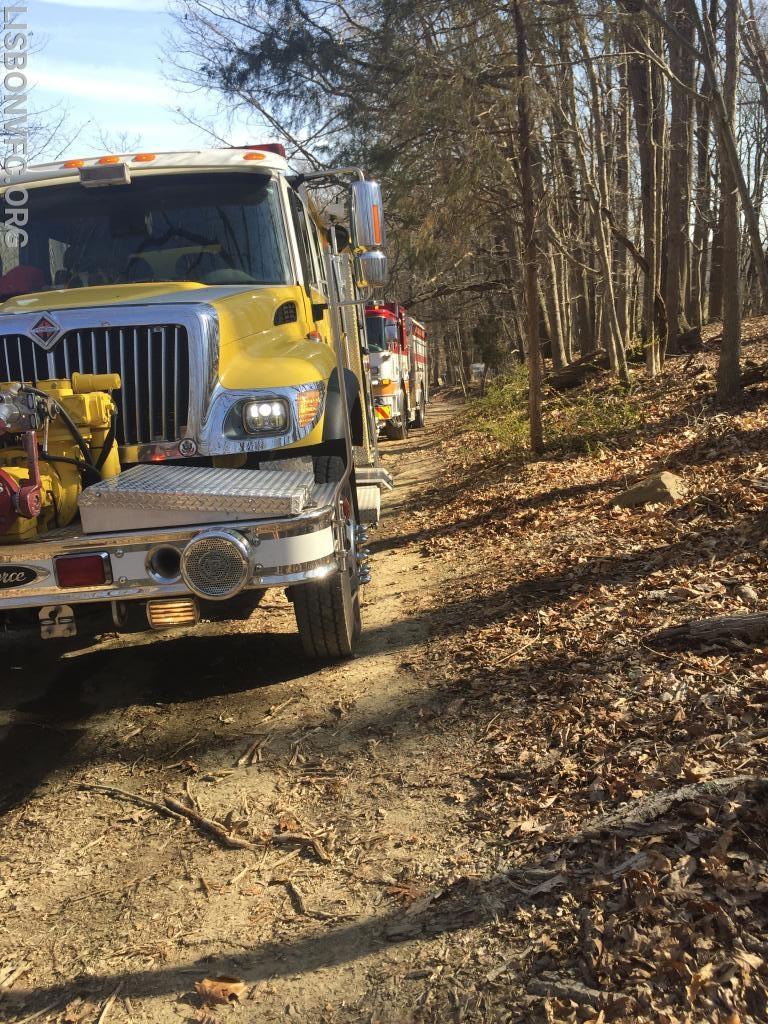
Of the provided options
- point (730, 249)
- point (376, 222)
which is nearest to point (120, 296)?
point (376, 222)

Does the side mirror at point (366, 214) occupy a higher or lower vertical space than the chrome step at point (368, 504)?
higher

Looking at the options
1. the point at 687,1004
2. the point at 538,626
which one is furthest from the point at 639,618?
the point at 687,1004

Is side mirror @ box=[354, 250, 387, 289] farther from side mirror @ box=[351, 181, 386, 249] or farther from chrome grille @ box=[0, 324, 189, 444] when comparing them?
chrome grille @ box=[0, 324, 189, 444]

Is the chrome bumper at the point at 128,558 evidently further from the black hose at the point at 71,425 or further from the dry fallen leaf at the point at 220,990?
the dry fallen leaf at the point at 220,990

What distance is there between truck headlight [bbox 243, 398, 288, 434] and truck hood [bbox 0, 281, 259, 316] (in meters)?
0.76

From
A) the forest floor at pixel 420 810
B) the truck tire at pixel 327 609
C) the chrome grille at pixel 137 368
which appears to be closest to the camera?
the forest floor at pixel 420 810

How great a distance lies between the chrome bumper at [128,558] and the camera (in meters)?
3.97

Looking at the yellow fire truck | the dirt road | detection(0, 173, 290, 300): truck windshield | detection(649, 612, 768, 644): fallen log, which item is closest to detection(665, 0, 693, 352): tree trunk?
the yellow fire truck

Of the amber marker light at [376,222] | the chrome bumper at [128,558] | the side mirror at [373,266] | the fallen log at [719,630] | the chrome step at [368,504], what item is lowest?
the fallen log at [719,630]

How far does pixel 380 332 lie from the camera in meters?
19.1

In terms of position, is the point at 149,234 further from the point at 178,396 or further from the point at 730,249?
the point at 730,249

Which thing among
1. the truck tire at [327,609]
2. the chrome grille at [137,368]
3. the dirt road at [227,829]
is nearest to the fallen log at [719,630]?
the dirt road at [227,829]

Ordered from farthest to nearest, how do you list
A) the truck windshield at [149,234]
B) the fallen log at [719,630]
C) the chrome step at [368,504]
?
the chrome step at [368,504] → the truck windshield at [149,234] → the fallen log at [719,630]

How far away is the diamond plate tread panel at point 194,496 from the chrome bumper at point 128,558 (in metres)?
0.09
